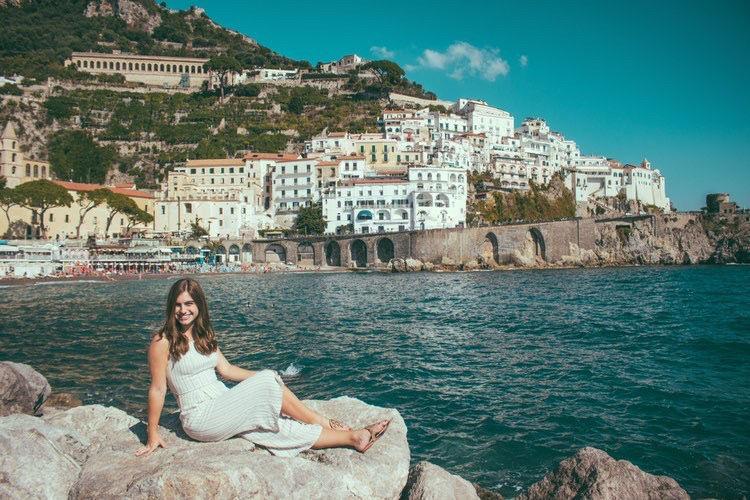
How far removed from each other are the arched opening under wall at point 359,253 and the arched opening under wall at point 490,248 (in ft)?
50.2

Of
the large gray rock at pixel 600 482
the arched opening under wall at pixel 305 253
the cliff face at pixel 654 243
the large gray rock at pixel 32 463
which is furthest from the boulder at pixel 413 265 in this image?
the large gray rock at pixel 32 463

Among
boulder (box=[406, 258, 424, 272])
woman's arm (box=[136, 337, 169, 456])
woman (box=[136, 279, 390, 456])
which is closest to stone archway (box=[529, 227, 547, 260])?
boulder (box=[406, 258, 424, 272])

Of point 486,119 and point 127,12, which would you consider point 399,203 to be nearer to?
point 486,119

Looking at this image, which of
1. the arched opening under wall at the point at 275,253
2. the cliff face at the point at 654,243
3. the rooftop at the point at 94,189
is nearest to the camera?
the rooftop at the point at 94,189

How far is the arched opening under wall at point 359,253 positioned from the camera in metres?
72.9

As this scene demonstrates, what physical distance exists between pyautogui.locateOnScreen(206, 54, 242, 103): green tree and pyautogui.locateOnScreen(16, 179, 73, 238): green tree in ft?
166

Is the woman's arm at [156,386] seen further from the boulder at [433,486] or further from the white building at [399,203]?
the white building at [399,203]

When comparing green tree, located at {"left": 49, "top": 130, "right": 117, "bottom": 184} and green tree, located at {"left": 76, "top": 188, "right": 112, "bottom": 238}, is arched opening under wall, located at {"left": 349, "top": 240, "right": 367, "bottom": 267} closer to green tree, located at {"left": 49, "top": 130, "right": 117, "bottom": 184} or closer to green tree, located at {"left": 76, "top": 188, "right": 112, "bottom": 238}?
green tree, located at {"left": 76, "top": 188, "right": 112, "bottom": 238}

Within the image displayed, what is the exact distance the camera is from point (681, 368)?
49.5ft

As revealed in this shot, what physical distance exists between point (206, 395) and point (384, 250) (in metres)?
68.1

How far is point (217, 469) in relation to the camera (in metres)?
4.36

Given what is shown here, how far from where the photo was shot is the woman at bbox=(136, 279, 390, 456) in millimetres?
5023

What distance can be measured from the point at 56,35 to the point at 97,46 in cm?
1186

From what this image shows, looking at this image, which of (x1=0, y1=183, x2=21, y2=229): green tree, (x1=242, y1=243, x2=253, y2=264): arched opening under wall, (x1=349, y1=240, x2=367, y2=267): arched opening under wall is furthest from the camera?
(x1=242, y1=243, x2=253, y2=264): arched opening under wall
